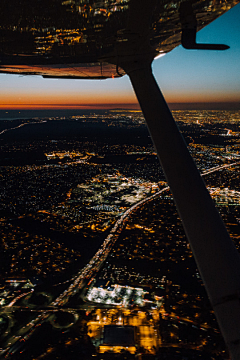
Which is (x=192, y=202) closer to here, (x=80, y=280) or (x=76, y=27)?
(x=76, y=27)

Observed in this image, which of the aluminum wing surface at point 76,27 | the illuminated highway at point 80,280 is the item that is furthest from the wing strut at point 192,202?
the illuminated highway at point 80,280

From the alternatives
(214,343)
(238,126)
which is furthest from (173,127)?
(238,126)

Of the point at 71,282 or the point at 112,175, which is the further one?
the point at 112,175

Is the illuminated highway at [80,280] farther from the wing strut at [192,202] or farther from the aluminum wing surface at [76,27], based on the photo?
the wing strut at [192,202]

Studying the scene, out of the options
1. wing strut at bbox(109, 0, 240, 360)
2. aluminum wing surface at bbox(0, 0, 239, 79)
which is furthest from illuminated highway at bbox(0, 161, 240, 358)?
wing strut at bbox(109, 0, 240, 360)

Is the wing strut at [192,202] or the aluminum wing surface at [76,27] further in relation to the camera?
the aluminum wing surface at [76,27]

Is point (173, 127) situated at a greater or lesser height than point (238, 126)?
lesser

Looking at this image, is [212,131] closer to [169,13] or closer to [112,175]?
[112,175]

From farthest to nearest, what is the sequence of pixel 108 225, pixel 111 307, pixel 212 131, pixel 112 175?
pixel 212 131 → pixel 112 175 → pixel 108 225 → pixel 111 307
